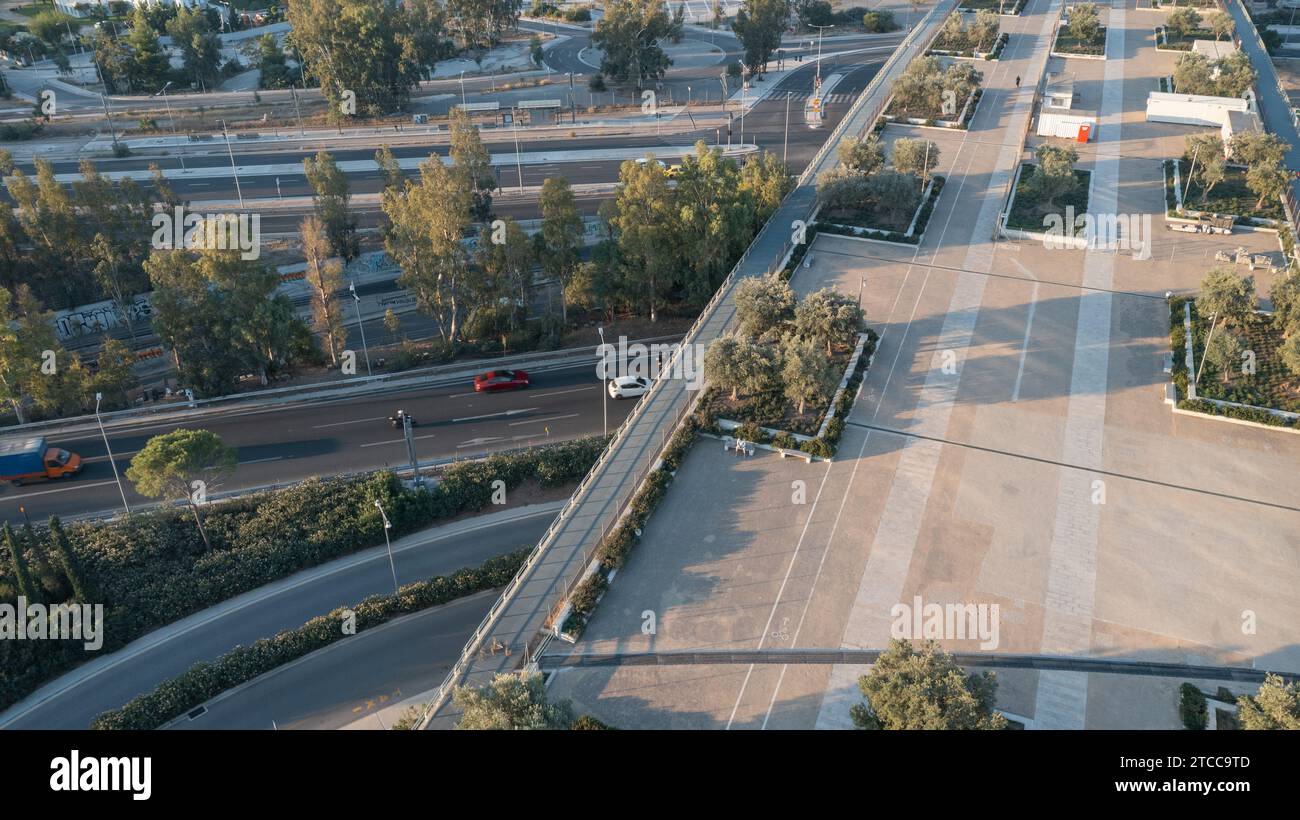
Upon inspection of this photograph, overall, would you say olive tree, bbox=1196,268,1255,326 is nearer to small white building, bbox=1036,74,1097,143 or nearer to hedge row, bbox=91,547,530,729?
small white building, bbox=1036,74,1097,143

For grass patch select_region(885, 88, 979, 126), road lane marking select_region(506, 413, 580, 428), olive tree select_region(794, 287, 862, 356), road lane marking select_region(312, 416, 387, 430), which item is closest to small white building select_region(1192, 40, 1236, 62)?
grass patch select_region(885, 88, 979, 126)

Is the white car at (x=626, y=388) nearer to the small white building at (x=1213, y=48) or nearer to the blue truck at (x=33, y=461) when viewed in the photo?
the blue truck at (x=33, y=461)

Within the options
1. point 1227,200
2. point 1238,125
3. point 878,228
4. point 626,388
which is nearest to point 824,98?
point 1238,125

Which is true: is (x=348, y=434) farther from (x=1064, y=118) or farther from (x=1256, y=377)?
(x=1064, y=118)

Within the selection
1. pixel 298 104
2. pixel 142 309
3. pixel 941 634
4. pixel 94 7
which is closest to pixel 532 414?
pixel 941 634

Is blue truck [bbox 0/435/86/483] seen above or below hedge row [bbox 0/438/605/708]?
above

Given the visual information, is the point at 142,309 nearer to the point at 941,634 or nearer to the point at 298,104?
the point at 298,104
